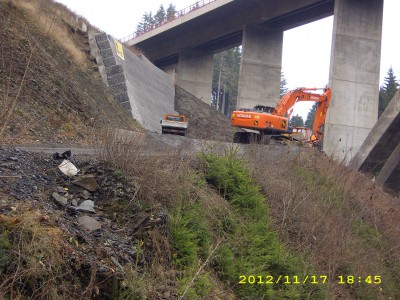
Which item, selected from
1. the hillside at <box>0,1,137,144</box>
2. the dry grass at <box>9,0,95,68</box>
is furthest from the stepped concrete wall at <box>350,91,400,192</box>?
the dry grass at <box>9,0,95,68</box>

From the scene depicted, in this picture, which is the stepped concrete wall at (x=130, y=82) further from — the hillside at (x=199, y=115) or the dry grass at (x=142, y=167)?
the dry grass at (x=142, y=167)

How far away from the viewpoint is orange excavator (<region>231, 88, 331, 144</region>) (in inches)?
979

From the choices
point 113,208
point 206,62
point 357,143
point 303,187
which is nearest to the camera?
point 113,208

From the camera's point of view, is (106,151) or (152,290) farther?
(106,151)

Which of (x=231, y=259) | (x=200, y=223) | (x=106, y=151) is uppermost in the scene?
(x=106, y=151)

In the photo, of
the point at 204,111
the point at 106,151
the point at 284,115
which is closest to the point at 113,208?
the point at 106,151

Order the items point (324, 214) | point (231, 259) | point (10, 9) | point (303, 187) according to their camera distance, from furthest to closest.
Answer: point (10, 9)
point (303, 187)
point (324, 214)
point (231, 259)

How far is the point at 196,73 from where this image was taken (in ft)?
178

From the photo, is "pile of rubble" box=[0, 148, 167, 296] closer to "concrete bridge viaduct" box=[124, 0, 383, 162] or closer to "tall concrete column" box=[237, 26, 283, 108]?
"concrete bridge viaduct" box=[124, 0, 383, 162]

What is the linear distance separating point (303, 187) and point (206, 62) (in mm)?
43554

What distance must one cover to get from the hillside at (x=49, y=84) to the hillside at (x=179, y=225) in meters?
0.23

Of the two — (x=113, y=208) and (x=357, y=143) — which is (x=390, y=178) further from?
(x=113, y=208)

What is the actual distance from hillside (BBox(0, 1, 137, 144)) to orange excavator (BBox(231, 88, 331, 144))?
17.9ft

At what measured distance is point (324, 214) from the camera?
1111 cm
